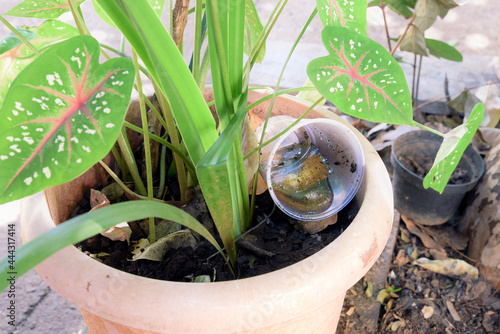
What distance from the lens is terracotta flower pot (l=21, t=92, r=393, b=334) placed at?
0.51m

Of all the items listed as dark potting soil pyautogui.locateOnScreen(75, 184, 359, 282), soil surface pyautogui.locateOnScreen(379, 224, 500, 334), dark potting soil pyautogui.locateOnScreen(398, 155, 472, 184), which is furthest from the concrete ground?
soil surface pyautogui.locateOnScreen(379, 224, 500, 334)

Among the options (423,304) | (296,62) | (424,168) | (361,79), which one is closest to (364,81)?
(361,79)

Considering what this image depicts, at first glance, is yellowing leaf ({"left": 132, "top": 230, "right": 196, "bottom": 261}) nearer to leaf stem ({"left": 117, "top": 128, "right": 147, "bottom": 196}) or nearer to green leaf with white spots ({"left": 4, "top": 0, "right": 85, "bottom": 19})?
leaf stem ({"left": 117, "top": 128, "right": 147, "bottom": 196})

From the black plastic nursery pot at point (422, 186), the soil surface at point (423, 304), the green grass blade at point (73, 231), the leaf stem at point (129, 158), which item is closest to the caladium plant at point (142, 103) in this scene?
the green grass blade at point (73, 231)

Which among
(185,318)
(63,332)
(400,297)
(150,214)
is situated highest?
(150,214)

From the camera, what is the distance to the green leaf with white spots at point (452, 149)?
0.59 m

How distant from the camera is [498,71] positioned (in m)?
1.82

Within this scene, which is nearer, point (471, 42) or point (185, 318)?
point (185, 318)

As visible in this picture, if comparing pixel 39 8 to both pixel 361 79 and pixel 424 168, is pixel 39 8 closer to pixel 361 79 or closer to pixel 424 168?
pixel 361 79

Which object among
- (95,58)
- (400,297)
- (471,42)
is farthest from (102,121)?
(471,42)

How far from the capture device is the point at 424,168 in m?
1.36

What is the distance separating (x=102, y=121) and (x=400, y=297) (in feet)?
3.14

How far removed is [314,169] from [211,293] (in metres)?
0.39

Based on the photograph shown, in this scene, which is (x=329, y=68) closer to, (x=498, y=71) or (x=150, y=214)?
(x=150, y=214)
